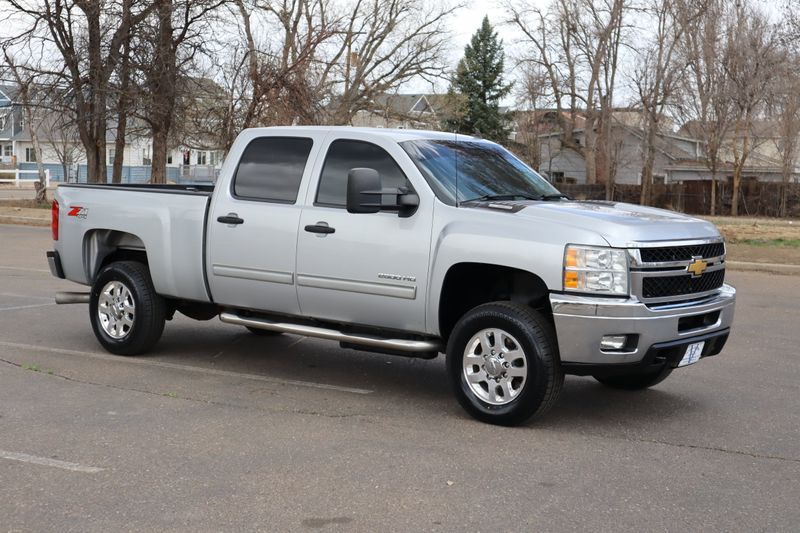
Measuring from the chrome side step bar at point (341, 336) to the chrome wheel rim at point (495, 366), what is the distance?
0.40m

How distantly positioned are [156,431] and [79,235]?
3.25 metres

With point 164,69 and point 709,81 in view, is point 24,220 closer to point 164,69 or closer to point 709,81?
point 164,69

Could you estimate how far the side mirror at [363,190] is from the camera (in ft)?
21.8

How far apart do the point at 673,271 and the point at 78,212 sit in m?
5.26

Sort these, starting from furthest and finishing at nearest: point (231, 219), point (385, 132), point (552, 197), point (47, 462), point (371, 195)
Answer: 1. point (231, 219)
2. point (552, 197)
3. point (385, 132)
4. point (371, 195)
5. point (47, 462)

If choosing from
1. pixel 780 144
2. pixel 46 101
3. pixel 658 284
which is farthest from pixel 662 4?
pixel 658 284

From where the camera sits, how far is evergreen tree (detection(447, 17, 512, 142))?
210 ft

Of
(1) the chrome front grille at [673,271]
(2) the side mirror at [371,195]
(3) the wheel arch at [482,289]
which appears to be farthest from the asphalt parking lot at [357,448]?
(2) the side mirror at [371,195]

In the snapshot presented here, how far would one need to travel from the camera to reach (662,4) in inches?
1954

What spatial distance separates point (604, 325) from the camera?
602 centimetres

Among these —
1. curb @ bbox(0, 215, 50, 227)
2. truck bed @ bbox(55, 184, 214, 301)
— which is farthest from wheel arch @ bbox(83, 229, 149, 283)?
curb @ bbox(0, 215, 50, 227)

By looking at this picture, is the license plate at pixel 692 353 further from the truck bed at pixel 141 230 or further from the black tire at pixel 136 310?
the black tire at pixel 136 310

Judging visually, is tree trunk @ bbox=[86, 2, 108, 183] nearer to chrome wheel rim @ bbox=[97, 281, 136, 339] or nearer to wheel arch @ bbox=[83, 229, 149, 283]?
wheel arch @ bbox=[83, 229, 149, 283]

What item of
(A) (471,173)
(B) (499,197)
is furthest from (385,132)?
(B) (499,197)
